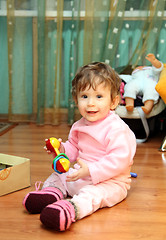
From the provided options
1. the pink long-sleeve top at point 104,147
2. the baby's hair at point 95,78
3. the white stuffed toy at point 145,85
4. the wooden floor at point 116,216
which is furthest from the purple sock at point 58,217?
the white stuffed toy at point 145,85

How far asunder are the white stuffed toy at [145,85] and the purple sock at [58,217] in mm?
1183

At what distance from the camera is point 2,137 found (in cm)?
214

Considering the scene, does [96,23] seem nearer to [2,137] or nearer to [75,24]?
[75,24]

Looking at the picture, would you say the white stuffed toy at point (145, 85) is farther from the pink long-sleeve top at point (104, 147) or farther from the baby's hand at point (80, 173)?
the baby's hand at point (80, 173)

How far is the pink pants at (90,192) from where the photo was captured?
0.97m

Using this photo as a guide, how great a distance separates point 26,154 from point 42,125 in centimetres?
86

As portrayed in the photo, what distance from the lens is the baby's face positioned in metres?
1.08

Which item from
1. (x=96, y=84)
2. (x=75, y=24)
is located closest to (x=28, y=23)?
(x=75, y=24)

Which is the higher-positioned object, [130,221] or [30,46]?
[30,46]

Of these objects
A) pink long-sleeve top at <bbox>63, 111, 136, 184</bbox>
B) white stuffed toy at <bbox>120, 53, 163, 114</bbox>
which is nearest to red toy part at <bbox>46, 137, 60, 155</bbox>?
pink long-sleeve top at <bbox>63, 111, 136, 184</bbox>

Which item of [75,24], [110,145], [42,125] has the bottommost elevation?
[42,125]

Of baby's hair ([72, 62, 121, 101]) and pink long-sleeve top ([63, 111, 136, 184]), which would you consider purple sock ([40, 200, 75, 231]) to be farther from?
baby's hair ([72, 62, 121, 101])

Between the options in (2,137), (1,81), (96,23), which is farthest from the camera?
(1,81)

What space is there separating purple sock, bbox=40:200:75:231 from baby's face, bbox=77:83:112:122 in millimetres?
328
